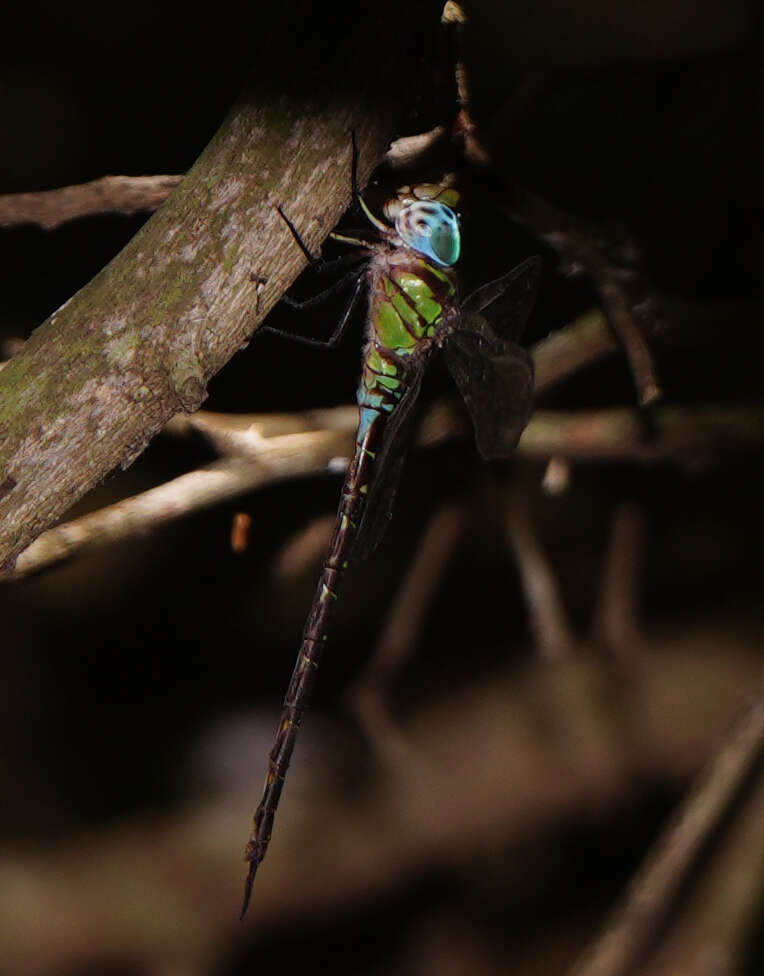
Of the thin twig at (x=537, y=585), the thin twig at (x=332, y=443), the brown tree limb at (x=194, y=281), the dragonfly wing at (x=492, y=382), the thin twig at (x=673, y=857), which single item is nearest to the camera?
the brown tree limb at (x=194, y=281)

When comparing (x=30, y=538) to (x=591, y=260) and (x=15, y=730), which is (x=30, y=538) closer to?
(x=591, y=260)

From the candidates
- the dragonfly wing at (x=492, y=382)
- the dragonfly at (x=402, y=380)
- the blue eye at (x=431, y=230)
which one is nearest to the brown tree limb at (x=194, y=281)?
the blue eye at (x=431, y=230)

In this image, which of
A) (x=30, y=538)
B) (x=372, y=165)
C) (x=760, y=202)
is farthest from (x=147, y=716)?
(x=760, y=202)

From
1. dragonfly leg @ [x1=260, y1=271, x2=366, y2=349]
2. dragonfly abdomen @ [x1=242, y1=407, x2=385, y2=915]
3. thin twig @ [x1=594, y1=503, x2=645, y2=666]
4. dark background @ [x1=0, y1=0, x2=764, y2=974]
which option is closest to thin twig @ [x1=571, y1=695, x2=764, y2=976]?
dark background @ [x1=0, y1=0, x2=764, y2=974]

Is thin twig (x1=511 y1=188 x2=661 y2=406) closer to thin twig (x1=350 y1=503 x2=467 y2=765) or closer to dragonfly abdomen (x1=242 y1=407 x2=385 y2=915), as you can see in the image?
dragonfly abdomen (x1=242 y1=407 x2=385 y2=915)

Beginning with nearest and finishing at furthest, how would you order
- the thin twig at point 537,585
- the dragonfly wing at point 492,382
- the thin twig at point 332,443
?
the thin twig at point 332,443 < the dragonfly wing at point 492,382 < the thin twig at point 537,585

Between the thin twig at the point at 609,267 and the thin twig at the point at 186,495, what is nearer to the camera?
the thin twig at the point at 186,495

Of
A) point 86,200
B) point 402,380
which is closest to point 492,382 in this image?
point 402,380

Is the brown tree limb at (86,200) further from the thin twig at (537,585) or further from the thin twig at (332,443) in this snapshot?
the thin twig at (537,585)

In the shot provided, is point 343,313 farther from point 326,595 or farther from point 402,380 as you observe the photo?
point 326,595
